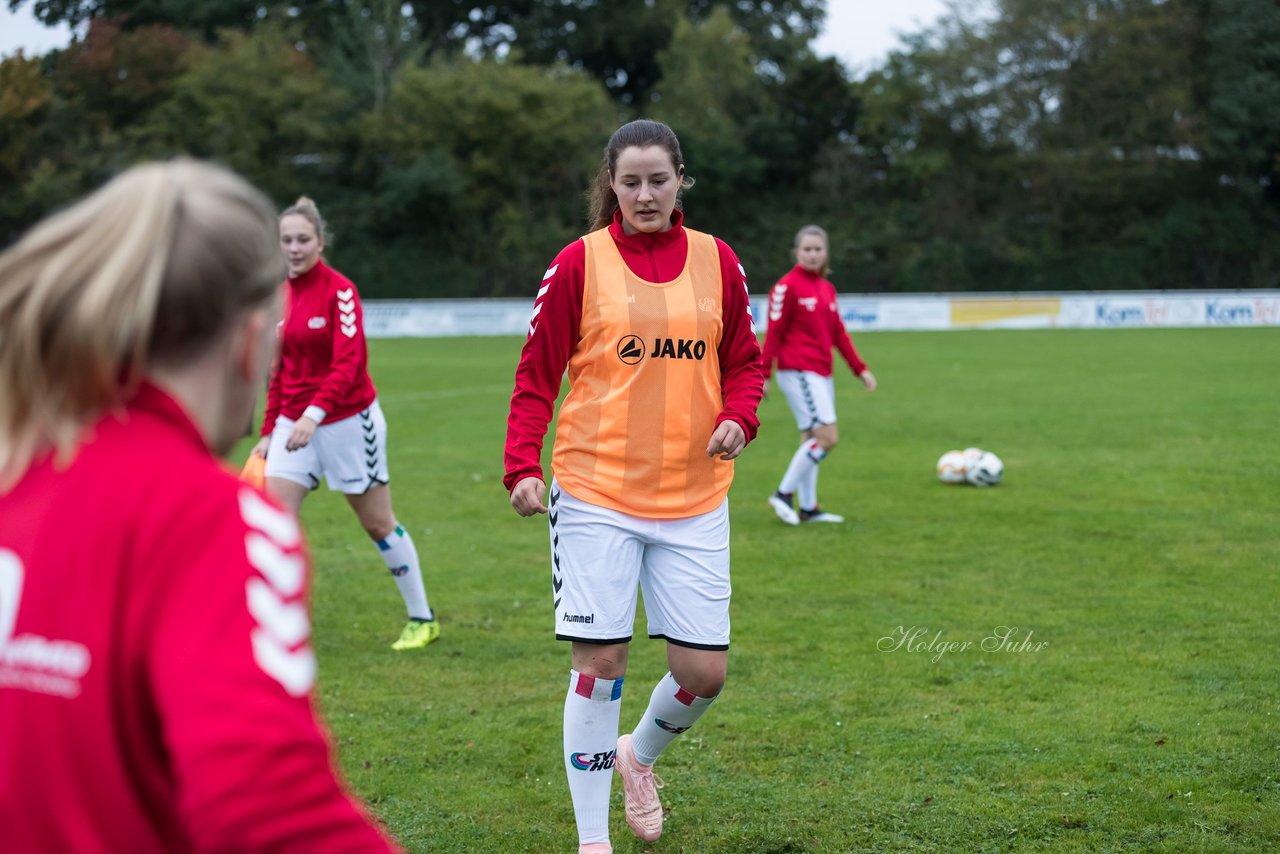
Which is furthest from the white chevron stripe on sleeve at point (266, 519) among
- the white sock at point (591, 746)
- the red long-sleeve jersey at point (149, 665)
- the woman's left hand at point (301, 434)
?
the woman's left hand at point (301, 434)

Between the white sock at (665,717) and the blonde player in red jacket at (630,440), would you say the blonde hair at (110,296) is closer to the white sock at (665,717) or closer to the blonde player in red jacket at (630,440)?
the blonde player in red jacket at (630,440)

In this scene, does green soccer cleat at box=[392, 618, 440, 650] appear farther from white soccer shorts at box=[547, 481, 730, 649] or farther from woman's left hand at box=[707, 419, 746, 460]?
woman's left hand at box=[707, 419, 746, 460]

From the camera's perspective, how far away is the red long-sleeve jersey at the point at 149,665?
53.7 inches

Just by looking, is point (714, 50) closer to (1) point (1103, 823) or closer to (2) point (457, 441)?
(2) point (457, 441)

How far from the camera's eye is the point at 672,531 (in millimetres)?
4293

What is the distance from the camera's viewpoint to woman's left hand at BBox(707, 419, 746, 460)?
4234 mm

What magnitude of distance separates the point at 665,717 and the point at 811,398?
6.19 m

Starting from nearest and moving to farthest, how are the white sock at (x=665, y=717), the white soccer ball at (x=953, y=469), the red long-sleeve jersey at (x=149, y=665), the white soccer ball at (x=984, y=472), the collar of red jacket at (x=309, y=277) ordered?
the red long-sleeve jersey at (x=149, y=665) → the white sock at (x=665, y=717) → the collar of red jacket at (x=309, y=277) → the white soccer ball at (x=984, y=472) → the white soccer ball at (x=953, y=469)

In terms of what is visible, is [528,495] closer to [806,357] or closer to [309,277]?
[309,277]

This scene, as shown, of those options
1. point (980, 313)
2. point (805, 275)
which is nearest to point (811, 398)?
point (805, 275)

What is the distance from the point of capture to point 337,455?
6879 mm

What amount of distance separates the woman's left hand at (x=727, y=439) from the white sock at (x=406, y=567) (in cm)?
319

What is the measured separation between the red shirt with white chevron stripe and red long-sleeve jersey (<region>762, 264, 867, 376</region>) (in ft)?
13.9

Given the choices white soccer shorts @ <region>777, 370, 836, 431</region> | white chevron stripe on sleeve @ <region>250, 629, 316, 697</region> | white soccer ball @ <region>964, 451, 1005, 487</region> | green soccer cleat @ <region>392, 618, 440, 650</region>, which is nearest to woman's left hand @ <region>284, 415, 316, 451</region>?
green soccer cleat @ <region>392, 618, 440, 650</region>
